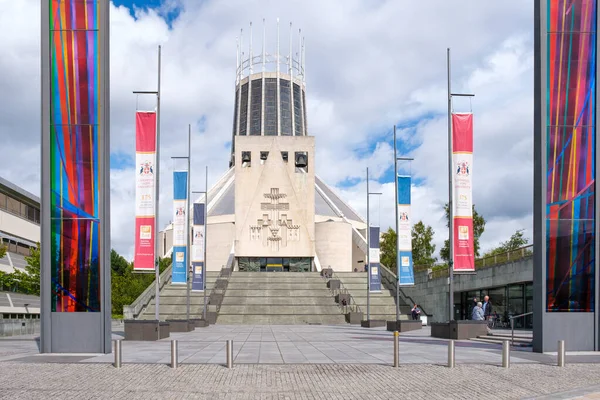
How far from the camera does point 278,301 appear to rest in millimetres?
48688

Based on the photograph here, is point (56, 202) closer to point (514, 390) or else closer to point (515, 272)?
point (514, 390)

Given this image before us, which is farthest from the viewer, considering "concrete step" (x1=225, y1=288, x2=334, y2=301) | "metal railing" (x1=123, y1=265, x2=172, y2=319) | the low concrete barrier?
"concrete step" (x1=225, y1=288, x2=334, y2=301)

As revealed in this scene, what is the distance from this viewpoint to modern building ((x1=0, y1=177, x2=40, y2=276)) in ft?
162

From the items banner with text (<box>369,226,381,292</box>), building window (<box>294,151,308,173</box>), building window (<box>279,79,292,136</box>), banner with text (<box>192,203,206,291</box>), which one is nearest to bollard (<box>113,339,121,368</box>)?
banner with text (<box>192,203,206,291</box>)

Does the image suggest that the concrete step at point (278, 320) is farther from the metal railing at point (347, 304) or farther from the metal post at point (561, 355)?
the metal post at point (561, 355)

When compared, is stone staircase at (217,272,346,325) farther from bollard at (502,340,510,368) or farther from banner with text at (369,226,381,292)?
bollard at (502,340,510,368)

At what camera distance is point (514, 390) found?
12.1 metres

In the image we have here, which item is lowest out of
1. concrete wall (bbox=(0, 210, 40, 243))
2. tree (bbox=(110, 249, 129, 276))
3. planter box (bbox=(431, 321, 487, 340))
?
tree (bbox=(110, 249, 129, 276))

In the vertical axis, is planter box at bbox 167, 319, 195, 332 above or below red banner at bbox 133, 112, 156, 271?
below

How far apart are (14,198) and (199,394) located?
152 feet

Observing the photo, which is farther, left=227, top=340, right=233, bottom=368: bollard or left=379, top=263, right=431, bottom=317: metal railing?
left=379, top=263, right=431, bottom=317: metal railing

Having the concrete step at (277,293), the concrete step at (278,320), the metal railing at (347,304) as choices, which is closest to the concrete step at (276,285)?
the concrete step at (277,293)

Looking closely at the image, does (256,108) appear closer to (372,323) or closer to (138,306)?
(138,306)

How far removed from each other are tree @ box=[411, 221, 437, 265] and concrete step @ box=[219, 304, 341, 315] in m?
13.5
